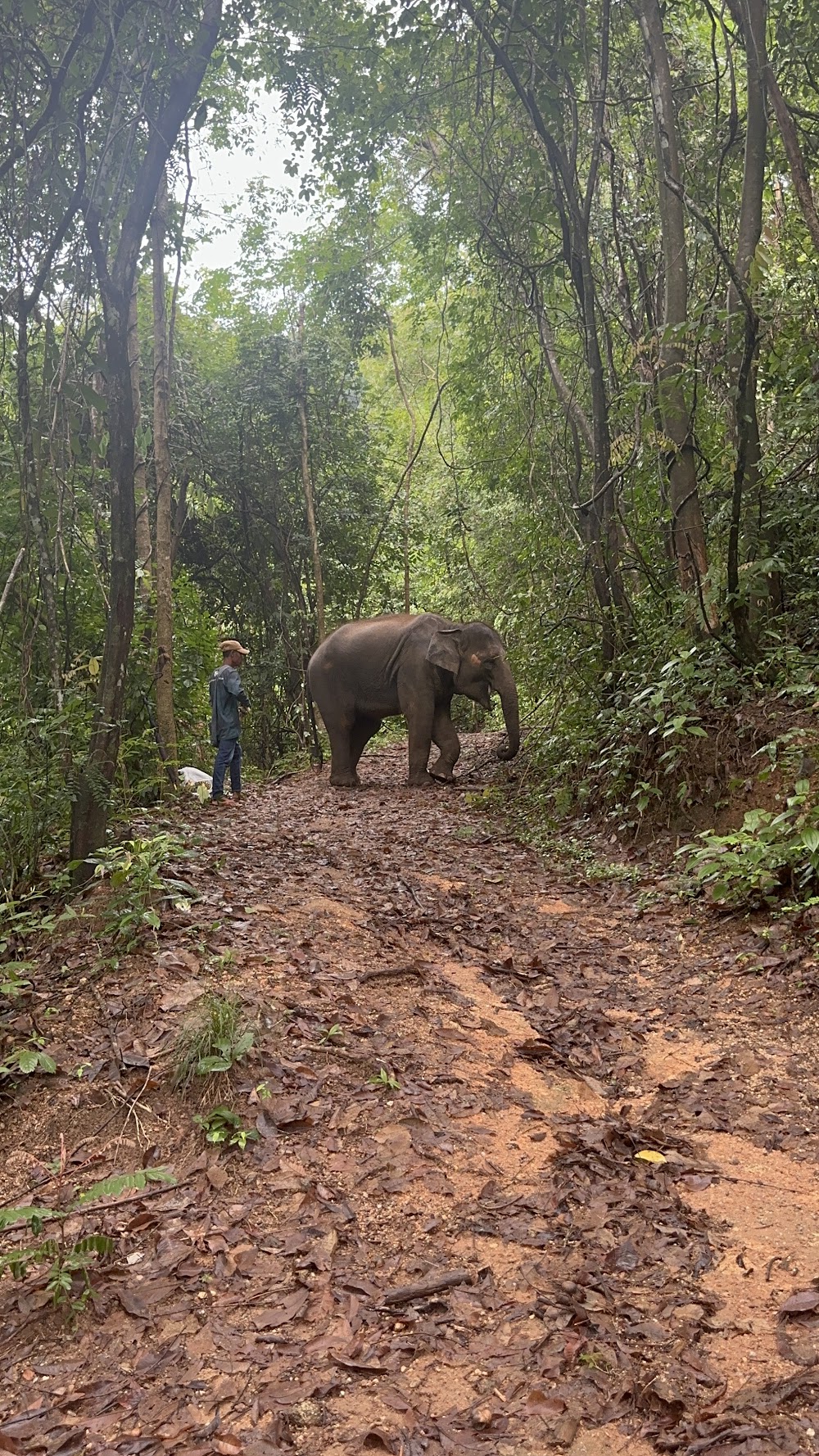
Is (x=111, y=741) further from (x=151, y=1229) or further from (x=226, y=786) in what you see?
(x=226, y=786)

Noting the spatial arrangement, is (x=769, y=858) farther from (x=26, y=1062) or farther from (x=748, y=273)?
(x=748, y=273)

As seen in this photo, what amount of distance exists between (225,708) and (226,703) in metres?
0.08

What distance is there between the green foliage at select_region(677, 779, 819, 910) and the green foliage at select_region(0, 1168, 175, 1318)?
3.61 m

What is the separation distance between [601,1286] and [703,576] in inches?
236

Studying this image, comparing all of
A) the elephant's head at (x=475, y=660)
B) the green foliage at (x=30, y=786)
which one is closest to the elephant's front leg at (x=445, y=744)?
the elephant's head at (x=475, y=660)

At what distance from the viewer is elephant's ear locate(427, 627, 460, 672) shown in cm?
1243

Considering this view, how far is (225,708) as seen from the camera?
1130cm

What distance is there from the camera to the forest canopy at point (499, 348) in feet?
20.0

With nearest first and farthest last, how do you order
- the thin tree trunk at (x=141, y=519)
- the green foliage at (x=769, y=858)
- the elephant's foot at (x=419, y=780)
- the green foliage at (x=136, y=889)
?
the green foliage at (x=136, y=889)
the green foliage at (x=769, y=858)
the thin tree trunk at (x=141, y=519)
the elephant's foot at (x=419, y=780)

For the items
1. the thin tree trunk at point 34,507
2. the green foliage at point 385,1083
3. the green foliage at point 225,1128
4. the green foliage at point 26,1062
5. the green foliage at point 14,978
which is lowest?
the green foliage at point 385,1083

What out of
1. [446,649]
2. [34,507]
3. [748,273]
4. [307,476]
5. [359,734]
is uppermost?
[748,273]

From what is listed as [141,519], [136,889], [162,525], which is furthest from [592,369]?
[136,889]

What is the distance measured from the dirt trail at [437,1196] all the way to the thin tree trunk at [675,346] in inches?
136

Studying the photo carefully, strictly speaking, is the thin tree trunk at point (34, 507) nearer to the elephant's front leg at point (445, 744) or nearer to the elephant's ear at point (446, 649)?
the elephant's ear at point (446, 649)
